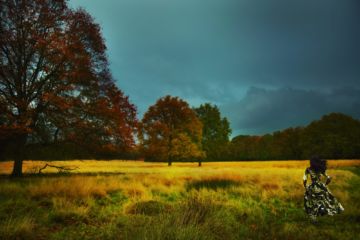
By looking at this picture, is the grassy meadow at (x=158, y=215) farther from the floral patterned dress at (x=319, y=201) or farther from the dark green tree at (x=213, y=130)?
the dark green tree at (x=213, y=130)

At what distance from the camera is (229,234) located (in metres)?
8.00

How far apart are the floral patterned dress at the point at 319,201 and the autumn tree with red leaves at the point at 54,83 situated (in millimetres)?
11016

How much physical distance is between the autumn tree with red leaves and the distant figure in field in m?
10.9

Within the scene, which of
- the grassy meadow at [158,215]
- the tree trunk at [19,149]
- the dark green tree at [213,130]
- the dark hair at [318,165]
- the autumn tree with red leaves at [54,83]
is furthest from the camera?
the dark green tree at [213,130]

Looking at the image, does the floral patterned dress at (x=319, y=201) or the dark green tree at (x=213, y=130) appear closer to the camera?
the floral patterned dress at (x=319, y=201)

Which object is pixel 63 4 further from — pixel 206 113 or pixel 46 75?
pixel 206 113

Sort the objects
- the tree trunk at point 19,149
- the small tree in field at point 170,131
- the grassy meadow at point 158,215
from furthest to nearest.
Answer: the small tree in field at point 170,131, the tree trunk at point 19,149, the grassy meadow at point 158,215

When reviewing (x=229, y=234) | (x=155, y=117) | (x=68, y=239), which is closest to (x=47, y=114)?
(x=68, y=239)

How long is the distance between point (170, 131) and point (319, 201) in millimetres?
34872

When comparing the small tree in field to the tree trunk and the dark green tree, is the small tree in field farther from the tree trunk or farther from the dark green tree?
the tree trunk

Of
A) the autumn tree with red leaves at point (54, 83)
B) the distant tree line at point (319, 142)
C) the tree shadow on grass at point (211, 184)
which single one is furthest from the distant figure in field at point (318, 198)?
the distant tree line at point (319, 142)

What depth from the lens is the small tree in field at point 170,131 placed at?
44.9 meters

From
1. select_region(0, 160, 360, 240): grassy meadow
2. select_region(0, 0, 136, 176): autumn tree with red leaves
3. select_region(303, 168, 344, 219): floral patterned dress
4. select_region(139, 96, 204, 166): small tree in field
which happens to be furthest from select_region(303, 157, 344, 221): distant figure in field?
A: select_region(139, 96, 204, 166): small tree in field

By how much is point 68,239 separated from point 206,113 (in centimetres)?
4923
